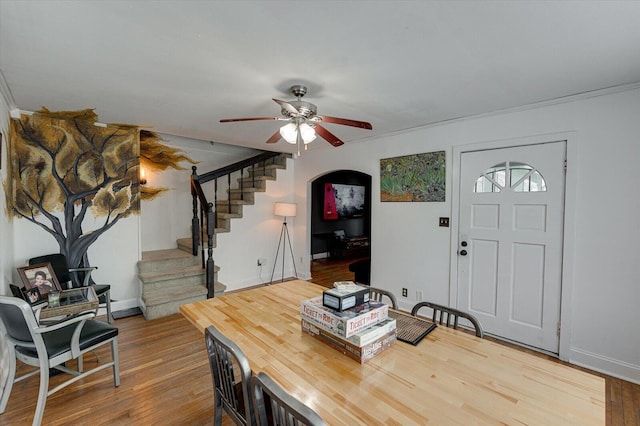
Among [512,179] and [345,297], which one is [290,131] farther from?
[512,179]


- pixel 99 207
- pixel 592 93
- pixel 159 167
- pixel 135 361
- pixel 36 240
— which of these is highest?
pixel 592 93

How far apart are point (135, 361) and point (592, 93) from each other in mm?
4608

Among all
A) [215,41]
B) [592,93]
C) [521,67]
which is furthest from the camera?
[592,93]

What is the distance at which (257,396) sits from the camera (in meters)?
1.01

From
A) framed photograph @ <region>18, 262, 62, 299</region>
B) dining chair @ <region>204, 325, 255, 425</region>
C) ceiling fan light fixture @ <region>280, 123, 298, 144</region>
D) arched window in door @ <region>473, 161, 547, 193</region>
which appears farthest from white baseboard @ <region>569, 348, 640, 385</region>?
framed photograph @ <region>18, 262, 62, 299</region>

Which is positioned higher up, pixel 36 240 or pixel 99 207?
pixel 99 207

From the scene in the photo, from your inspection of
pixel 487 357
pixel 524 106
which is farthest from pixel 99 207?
pixel 524 106

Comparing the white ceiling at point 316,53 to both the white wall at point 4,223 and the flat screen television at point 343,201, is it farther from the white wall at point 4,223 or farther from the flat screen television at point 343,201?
the flat screen television at point 343,201

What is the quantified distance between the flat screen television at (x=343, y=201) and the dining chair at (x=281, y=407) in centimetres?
607

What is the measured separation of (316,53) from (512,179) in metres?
2.34

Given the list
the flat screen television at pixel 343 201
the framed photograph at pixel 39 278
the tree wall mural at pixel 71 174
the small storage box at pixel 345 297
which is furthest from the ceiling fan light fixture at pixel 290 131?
the flat screen television at pixel 343 201

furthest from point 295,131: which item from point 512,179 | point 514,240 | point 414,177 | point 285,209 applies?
point 285,209

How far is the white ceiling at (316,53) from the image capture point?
1.41m

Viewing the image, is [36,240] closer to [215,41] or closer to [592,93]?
[215,41]
